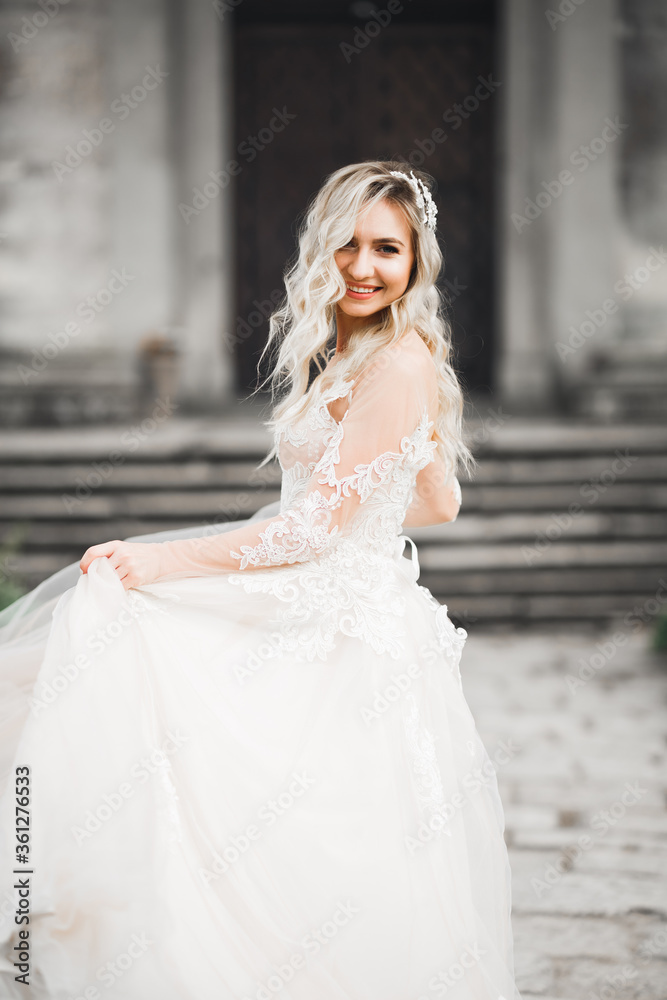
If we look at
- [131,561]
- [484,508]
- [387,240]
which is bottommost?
[484,508]

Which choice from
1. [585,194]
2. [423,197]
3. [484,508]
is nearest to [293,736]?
[423,197]

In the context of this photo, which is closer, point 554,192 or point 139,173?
point 139,173

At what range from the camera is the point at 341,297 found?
213 centimetres

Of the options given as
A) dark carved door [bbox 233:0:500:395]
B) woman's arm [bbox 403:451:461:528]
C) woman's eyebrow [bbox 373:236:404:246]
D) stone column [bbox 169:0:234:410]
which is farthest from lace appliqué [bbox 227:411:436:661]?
dark carved door [bbox 233:0:500:395]

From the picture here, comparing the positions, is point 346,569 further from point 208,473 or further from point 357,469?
point 208,473

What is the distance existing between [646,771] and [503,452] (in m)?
3.48

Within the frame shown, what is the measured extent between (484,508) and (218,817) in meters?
5.15

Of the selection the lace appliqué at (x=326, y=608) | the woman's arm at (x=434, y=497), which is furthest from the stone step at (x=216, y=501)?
the lace appliqué at (x=326, y=608)

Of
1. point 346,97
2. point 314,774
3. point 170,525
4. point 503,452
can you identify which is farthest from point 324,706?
point 346,97

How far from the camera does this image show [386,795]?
2004 millimetres

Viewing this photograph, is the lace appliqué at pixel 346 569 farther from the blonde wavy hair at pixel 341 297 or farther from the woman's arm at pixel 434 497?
the woman's arm at pixel 434 497

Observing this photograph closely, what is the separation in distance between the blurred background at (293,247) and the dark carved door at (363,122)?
0.02 metres

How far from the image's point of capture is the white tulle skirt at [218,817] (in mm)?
1871

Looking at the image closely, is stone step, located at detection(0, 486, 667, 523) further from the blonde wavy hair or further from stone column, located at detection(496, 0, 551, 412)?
the blonde wavy hair
